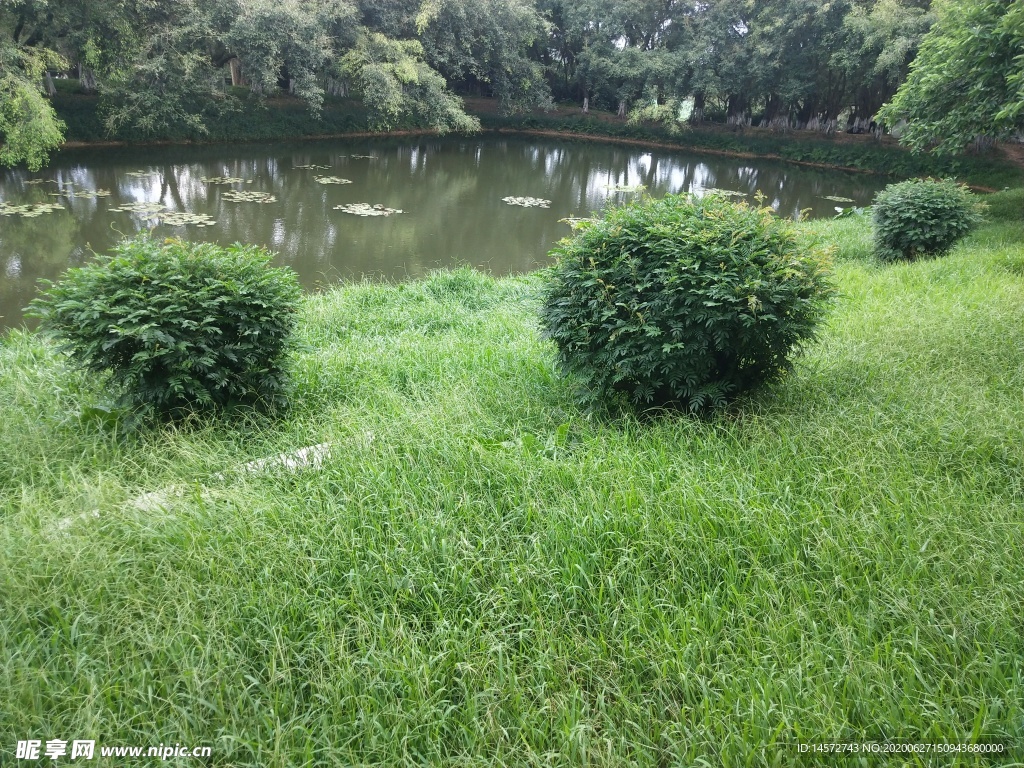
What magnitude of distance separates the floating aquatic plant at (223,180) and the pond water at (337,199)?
8 cm

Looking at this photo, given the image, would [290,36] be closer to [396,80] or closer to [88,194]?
[396,80]

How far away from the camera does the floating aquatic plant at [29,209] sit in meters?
10.2

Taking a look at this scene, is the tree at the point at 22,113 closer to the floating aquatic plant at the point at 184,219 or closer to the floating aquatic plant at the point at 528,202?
the floating aquatic plant at the point at 184,219

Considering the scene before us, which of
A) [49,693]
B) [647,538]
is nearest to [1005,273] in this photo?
[647,538]

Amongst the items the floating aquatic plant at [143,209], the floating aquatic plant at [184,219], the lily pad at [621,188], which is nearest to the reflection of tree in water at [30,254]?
the floating aquatic plant at [143,209]

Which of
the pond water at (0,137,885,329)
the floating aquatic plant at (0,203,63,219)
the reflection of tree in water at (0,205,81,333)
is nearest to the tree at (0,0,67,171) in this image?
the pond water at (0,137,885,329)

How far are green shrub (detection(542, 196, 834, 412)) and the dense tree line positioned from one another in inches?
312

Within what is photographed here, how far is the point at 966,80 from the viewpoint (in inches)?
388

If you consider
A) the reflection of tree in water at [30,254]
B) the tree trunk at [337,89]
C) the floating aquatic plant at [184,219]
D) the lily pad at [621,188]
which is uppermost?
the tree trunk at [337,89]

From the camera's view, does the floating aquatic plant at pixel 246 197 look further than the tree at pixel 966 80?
Yes

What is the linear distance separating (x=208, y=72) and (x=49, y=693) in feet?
63.6

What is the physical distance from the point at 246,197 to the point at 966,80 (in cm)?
1273

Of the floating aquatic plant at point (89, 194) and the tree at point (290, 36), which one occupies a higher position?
the tree at point (290, 36)

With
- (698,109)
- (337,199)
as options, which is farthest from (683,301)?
(698,109)
